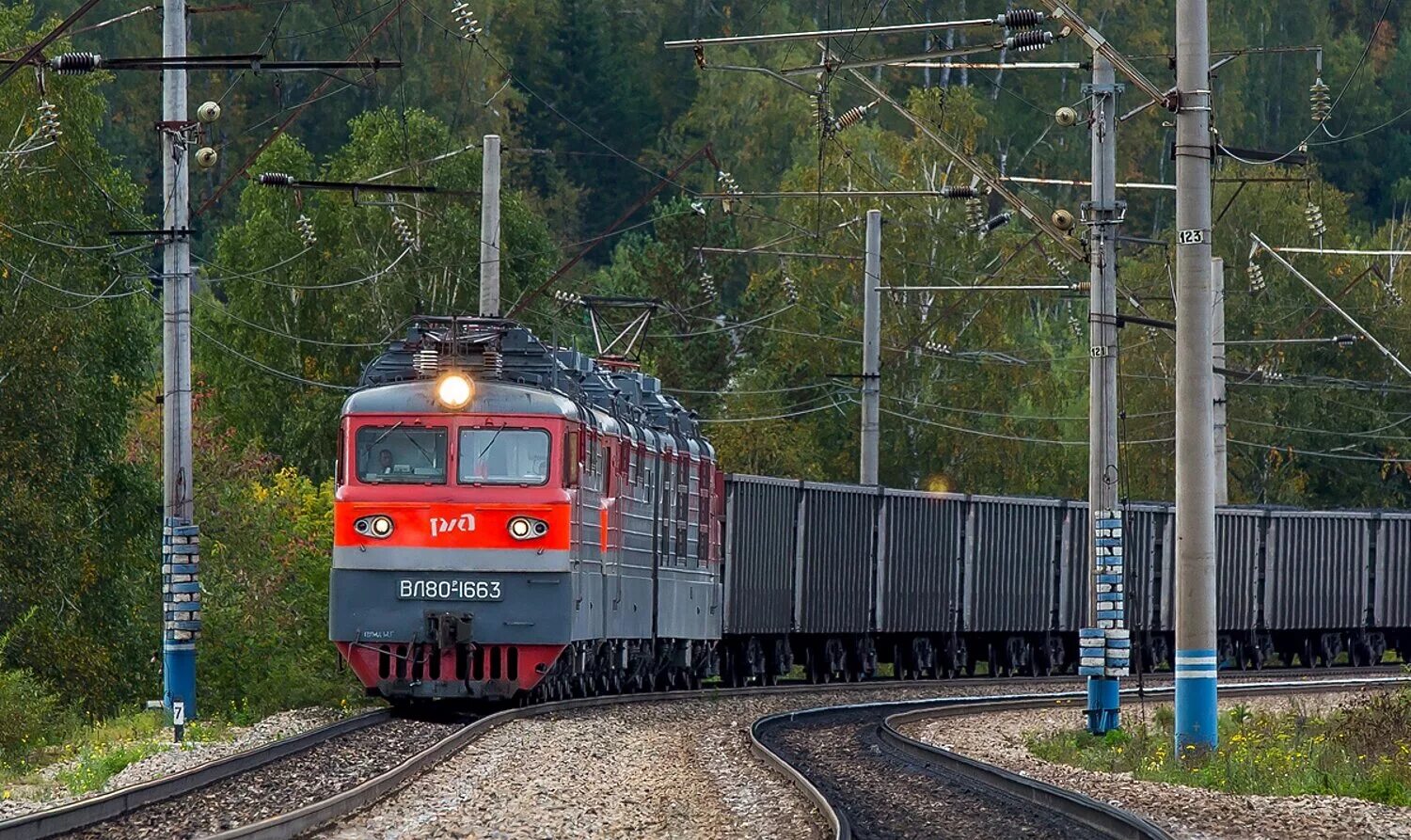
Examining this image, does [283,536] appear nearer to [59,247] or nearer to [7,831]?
[59,247]

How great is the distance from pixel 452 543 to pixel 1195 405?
681cm

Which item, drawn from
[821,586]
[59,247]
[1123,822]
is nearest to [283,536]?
[59,247]

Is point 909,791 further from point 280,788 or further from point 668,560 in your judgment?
point 668,560

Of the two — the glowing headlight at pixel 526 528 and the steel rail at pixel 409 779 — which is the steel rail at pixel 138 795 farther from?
the glowing headlight at pixel 526 528

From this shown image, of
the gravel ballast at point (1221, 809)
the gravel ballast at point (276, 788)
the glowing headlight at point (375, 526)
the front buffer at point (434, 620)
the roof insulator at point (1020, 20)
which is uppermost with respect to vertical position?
the roof insulator at point (1020, 20)

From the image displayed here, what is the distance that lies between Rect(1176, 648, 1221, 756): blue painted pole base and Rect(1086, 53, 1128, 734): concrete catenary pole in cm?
401

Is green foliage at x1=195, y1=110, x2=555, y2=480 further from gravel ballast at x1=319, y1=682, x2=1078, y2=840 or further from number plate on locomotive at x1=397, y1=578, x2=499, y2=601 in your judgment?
gravel ballast at x1=319, y1=682, x2=1078, y2=840

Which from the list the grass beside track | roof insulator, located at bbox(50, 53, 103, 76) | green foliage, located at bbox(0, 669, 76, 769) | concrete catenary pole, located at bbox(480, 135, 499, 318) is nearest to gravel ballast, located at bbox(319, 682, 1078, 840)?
the grass beside track

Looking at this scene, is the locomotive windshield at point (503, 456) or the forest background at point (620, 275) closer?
the locomotive windshield at point (503, 456)

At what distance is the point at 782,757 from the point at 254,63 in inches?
285

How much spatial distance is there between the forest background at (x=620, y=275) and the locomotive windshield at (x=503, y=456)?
5021 millimetres

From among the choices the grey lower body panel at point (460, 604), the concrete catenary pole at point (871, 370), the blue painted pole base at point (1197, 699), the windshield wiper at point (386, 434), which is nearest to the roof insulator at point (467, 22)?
the windshield wiper at point (386, 434)

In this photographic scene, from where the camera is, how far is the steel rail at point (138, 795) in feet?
A: 38.3

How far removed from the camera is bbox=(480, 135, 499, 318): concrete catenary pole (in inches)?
1296
